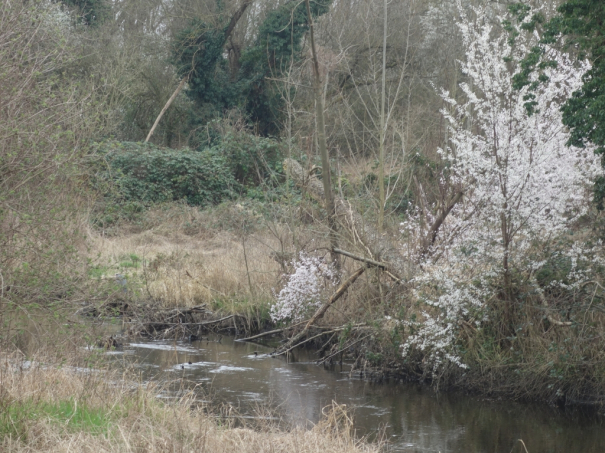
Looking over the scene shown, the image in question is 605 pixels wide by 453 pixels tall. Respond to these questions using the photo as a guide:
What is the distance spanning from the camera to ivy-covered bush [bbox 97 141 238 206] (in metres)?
25.6

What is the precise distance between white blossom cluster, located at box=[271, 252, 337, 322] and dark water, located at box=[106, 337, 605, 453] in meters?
0.94

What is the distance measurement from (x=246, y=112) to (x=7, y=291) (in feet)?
74.7

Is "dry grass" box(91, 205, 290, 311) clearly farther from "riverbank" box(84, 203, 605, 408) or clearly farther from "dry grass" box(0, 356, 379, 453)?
"dry grass" box(0, 356, 379, 453)

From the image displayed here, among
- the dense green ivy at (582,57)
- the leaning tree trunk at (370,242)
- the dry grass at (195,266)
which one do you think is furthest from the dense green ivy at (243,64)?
the dense green ivy at (582,57)

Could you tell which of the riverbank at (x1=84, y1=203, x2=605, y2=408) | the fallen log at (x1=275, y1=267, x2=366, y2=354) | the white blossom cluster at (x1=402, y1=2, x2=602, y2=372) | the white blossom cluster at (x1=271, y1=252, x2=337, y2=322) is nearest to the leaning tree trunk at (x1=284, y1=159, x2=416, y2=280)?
the riverbank at (x1=84, y1=203, x2=605, y2=408)

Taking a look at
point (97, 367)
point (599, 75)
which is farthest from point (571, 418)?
point (97, 367)

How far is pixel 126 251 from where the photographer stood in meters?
19.2

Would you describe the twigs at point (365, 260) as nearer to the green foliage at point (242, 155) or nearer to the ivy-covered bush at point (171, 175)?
the ivy-covered bush at point (171, 175)

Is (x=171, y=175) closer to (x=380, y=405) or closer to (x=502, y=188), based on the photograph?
(x=502, y=188)

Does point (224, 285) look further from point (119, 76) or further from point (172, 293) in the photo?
point (119, 76)

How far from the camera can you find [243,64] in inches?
1178

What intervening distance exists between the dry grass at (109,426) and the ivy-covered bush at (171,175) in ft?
58.8

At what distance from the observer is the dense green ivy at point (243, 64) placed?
92.4ft

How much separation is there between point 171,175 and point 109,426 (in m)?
20.5
